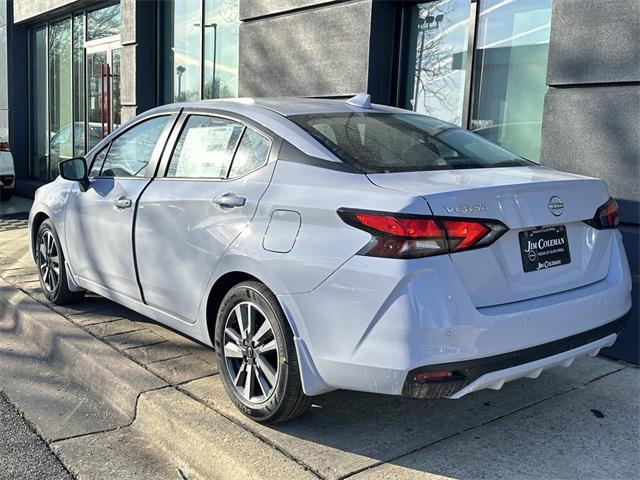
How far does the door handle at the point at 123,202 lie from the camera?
13.9 feet

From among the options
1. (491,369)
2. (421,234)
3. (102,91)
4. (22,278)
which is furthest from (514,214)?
(102,91)

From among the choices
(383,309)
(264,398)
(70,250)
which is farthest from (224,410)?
(70,250)

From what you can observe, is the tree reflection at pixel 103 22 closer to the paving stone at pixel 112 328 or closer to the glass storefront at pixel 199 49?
the glass storefront at pixel 199 49

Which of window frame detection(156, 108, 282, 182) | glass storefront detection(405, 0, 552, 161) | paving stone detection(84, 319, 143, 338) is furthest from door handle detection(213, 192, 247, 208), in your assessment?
glass storefront detection(405, 0, 552, 161)

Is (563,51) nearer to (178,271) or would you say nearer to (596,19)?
(596,19)

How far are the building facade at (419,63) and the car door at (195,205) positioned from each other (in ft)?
8.19

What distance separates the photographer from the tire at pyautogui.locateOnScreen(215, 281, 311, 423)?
3.11 metres

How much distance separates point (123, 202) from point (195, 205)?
2.68ft

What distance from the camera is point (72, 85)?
1298 cm

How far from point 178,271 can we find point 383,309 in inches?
59.3

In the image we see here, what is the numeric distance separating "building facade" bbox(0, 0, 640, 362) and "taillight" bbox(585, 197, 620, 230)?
1.33 meters

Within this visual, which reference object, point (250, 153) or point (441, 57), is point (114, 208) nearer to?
point (250, 153)

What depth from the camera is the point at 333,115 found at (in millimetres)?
3746

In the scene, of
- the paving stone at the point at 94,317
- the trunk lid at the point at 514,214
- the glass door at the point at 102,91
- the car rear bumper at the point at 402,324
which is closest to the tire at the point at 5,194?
→ the glass door at the point at 102,91
